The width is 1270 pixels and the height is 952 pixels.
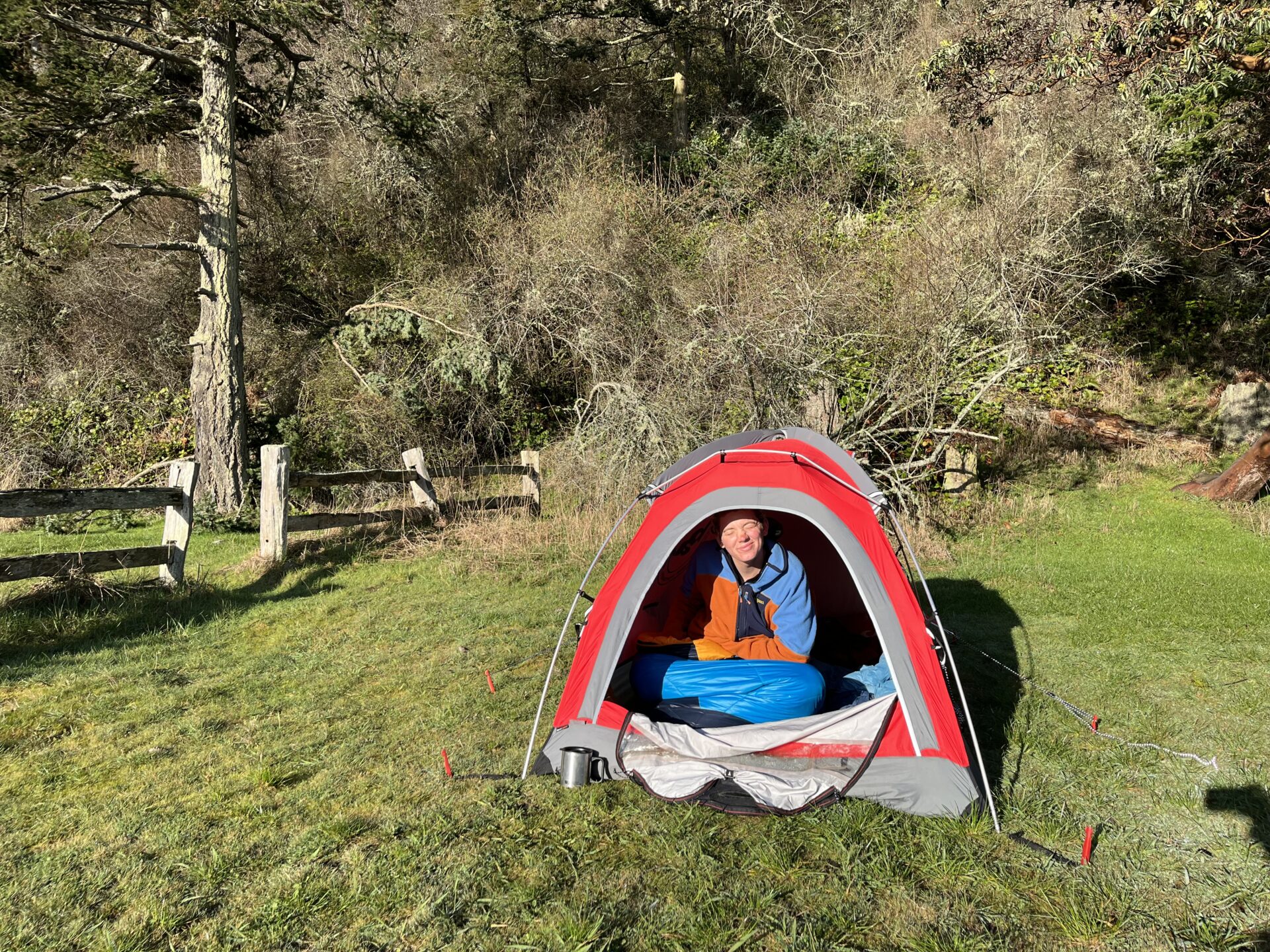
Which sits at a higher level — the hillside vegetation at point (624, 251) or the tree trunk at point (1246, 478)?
the hillside vegetation at point (624, 251)

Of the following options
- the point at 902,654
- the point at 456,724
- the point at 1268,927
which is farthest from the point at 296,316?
the point at 1268,927

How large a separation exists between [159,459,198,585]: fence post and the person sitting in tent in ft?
14.1

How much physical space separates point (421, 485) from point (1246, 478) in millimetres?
9637

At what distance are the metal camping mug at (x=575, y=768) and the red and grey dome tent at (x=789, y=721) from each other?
63mm

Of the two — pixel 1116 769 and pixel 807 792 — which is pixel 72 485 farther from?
pixel 1116 769

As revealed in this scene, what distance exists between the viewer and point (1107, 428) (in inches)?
488

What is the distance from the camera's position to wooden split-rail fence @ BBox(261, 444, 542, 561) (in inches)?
304

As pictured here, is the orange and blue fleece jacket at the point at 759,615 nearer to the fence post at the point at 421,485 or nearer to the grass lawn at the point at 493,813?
the grass lawn at the point at 493,813

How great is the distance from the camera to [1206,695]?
4988mm

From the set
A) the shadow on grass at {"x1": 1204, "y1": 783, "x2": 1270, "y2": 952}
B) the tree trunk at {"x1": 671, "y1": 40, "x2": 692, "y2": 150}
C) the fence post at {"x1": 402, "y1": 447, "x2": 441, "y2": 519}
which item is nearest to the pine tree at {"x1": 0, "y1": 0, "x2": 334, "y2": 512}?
the fence post at {"x1": 402, "y1": 447, "x2": 441, "y2": 519}

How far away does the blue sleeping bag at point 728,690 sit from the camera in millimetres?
3898

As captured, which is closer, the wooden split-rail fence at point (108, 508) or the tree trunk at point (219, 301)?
the wooden split-rail fence at point (108, 508)

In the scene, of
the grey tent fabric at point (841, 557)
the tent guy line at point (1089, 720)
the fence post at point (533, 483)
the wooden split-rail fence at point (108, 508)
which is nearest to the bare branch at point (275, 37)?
the fence post at point (533, 483)

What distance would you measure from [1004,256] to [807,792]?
8.25 metres
